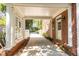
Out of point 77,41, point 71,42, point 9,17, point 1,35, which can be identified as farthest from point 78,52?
point 1,35

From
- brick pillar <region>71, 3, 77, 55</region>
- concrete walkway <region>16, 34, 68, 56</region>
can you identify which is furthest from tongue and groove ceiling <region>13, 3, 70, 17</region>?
concrete walkway <region>16, 34, 68, 56</region>

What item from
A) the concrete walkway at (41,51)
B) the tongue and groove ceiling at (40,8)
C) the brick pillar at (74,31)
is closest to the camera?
the brick pillar at (74,31)

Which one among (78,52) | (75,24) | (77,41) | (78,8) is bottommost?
(78,52)

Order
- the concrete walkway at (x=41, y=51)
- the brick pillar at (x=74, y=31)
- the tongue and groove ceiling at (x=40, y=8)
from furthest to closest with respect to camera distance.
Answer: the concrete walkway at (x=41, y=51) < the tongue and groove ceiling at (x=40, y=8) < the brick pillar at (x=74, y=31)

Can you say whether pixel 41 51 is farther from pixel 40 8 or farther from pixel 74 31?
pixel 40 8

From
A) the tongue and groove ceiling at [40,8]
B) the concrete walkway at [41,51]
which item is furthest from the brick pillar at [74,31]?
the concrete walkway at [41,51]

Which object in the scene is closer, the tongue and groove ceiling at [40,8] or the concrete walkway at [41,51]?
the tongue and groove ceiling at [40,8]

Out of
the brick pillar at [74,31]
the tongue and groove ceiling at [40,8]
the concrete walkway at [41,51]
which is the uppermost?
the tongue and groove ceiling at [40,8]

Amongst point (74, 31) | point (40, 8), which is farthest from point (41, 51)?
point (40, 8)

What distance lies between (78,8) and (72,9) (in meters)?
0.92

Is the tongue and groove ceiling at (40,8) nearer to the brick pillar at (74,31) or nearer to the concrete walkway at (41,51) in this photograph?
the brick pillar at (74,31)

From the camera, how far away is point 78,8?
6.96 meters

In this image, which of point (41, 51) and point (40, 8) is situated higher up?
point (40, 8)

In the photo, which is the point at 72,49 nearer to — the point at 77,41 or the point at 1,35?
the point at 77,41
